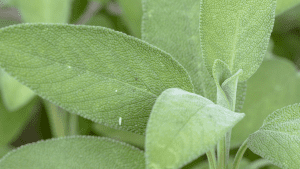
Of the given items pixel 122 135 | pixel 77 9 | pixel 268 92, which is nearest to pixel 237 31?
pixel 268 92

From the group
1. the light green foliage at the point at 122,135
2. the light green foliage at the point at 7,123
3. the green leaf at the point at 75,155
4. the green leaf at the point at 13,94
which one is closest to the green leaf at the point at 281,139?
the green leaf at the point at 75,155

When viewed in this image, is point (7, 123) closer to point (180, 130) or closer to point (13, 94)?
point (13, 94)

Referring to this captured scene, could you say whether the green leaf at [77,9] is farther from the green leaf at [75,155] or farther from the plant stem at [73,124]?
the green leaf at [75,155]

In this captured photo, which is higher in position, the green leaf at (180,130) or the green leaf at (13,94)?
the green leaf at (180,130)

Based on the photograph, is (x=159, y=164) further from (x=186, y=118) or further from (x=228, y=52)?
(x=228, y=52)

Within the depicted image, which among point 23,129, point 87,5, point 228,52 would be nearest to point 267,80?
point 228,52

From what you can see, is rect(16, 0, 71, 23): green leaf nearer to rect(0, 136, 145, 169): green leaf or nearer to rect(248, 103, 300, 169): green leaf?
rect(0, 136, 145, 169): green leaf

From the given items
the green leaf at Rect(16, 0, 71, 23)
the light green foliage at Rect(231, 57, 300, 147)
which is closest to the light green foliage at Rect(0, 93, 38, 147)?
the green leaf at Rect(16, 0, 71, 23)
